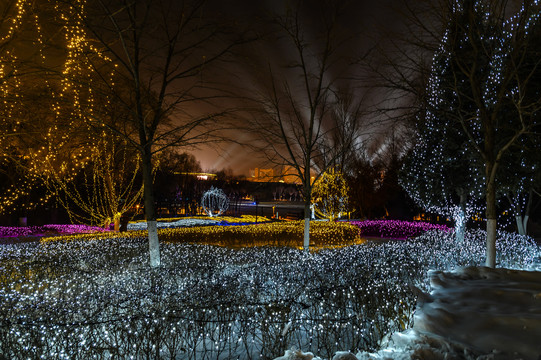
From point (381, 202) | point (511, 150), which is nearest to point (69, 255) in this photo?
point (511, 150)

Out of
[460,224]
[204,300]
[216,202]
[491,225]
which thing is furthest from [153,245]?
[216,202]

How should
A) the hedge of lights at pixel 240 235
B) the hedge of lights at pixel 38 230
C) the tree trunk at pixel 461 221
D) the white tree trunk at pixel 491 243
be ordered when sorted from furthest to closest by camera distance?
the hedge of lights at pixel 38 230
the tree trunk at pixel 461 221
the hedge of lights at pixel 240 235
the white tree trunk at pixel 491 243

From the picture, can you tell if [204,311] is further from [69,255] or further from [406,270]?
[69,255]

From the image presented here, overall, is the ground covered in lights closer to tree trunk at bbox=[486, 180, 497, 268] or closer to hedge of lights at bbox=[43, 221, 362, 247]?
tree trunk at bbox=[486, 180, 497, 268]

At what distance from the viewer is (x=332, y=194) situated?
21.5 m

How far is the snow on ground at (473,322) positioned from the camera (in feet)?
11.8

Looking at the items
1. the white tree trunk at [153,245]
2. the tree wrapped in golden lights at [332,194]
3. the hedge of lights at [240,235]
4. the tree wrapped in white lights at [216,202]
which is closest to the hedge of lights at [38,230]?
the hedge of lights at [240,235]

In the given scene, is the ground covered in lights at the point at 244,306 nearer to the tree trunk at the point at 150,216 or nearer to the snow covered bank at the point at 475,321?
the snow covered bank at the point at 475,321

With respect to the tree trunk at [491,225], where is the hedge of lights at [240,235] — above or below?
below

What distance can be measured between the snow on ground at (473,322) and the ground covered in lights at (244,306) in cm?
2

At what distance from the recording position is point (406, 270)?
6.98 m

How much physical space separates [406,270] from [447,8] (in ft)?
19.3

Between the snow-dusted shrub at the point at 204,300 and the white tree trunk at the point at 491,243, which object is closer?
the snow-dusted shrub at the point at 204,300

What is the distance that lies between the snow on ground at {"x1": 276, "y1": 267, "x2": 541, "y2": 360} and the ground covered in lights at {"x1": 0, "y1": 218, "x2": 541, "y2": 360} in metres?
0.02
